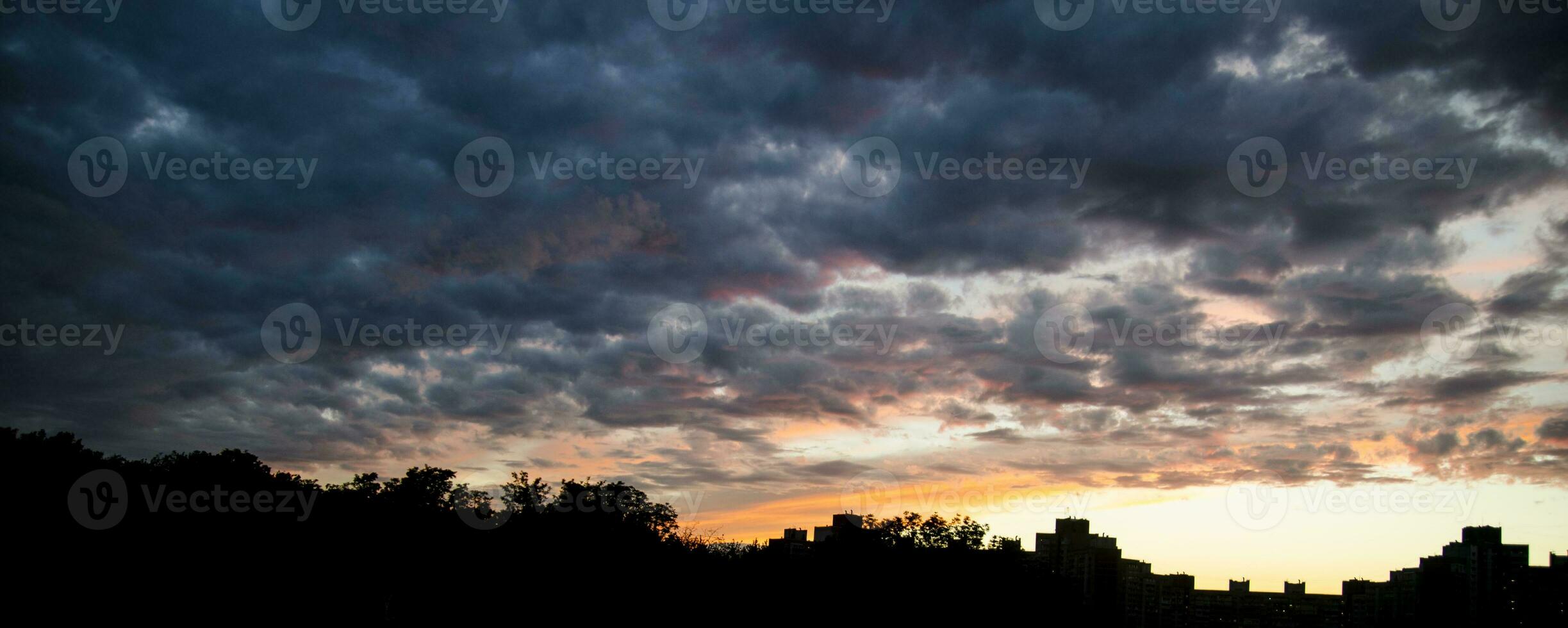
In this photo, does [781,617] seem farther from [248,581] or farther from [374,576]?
[248,581]

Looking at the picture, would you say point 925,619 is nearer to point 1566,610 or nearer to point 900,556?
point 900,556

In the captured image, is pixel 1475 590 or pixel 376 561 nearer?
pixel 376 561

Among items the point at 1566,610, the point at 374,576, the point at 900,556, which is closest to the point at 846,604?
the point at 900,556

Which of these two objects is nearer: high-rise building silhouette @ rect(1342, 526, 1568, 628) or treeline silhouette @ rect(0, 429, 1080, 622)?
treeline silhouette @ rect(0, 429, 1080, 622)

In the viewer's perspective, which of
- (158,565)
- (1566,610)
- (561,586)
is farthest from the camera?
(1566,610)

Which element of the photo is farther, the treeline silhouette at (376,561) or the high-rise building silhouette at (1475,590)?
the high-rise building silhouette at (1475,590)

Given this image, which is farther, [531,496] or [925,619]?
[531,496]

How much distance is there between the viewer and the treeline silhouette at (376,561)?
107 ft

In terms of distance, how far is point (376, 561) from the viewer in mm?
42875

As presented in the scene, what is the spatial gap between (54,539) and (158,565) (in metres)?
3.44

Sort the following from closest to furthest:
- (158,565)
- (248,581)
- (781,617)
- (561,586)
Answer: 1. (158,565)
2. (248,581)
3. (561,586)
4. (781,617)

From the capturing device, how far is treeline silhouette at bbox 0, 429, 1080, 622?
3250 cm

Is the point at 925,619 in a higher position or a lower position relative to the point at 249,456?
lower

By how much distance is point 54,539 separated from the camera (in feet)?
103
